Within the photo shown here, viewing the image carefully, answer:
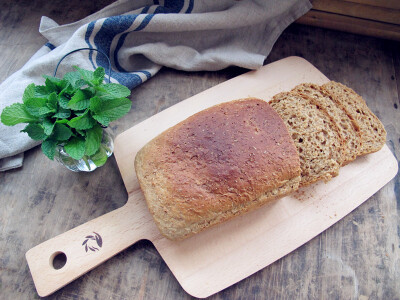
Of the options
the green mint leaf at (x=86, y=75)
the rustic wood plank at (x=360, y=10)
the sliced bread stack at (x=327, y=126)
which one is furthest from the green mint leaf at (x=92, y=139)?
the rustic wood plank at (x=360, y=10)

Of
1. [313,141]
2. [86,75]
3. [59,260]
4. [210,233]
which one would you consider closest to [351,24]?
[313,141]

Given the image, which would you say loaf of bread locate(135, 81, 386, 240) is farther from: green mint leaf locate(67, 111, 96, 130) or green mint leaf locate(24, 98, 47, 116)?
green mint leaf locate(24, 98, 47, 116)

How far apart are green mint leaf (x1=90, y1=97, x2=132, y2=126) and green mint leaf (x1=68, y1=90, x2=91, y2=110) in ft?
0.13

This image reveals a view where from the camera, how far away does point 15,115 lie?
5.07 ft

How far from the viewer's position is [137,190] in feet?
6.50

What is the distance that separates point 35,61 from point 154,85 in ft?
2.64

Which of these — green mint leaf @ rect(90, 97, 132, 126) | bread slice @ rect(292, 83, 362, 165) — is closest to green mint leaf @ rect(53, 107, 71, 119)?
green mint leaf @ rect(90, 97, 132, 126)

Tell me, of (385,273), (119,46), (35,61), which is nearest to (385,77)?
(385,273)

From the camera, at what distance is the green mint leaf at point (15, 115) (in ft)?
5.04

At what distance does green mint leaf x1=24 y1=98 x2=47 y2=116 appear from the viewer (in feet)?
5.04

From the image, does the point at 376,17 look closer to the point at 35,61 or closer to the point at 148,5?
the point at 148,5

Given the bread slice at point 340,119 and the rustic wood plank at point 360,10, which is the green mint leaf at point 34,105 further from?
the rustic wood plank at point 360,10

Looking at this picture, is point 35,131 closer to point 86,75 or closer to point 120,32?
point 86,75

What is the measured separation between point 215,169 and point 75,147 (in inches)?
28.0
